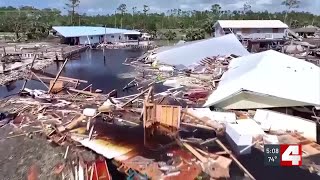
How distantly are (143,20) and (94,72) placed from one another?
48.2m

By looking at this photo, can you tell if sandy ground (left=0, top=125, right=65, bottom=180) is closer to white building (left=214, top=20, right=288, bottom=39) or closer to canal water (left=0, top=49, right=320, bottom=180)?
canal water (left=0, top=49, right=320, bottom=180)

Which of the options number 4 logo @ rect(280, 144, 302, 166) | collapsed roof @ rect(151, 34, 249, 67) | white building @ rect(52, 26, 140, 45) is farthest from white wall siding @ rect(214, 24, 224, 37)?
number 4 logo @ rect(280, 144, 302, 166)

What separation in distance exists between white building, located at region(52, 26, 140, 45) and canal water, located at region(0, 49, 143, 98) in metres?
7.78

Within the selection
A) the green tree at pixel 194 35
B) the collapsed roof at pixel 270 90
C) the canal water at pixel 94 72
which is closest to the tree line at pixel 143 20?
the green tree at pixel 194 35

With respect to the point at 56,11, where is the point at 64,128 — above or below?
below

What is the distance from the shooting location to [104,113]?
1803 centimetres

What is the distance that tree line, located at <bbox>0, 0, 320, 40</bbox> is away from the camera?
63.4 meters

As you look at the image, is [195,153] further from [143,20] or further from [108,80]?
[143,20]

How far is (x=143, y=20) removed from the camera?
260 feet

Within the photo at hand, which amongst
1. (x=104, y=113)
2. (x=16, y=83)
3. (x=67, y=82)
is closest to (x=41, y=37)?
(x=16, y=83)

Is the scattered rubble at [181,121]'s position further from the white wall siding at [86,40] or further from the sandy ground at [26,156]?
the white wall siding at [86,40]

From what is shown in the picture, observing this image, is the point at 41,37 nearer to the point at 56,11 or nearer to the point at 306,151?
the point at 56,11

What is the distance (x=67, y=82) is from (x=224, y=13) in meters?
72.6

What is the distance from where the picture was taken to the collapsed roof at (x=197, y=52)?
1305 inches
